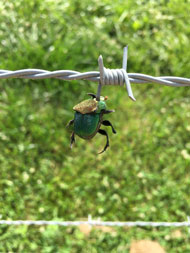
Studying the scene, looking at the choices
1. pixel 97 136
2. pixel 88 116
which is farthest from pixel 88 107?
pixel 97 136

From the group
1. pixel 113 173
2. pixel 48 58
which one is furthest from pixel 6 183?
pixel 48 58

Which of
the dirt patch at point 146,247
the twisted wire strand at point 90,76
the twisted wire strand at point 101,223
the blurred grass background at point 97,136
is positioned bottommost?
the dirt patch at point 146,247

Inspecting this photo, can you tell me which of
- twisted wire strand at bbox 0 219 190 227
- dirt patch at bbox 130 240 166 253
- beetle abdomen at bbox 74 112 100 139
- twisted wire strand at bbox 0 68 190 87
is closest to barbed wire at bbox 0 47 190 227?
twisted wire strand at bbox 0 68 190 87

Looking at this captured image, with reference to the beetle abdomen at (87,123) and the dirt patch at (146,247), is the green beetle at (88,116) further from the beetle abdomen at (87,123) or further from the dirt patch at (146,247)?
the dirt patch at (146,247)

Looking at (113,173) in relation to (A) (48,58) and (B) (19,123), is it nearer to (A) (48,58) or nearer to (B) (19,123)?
(B) (19,123)

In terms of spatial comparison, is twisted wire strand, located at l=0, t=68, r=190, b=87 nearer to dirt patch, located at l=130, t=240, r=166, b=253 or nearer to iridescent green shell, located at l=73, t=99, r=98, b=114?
iridescent green shell, located at l=73, t=99, r=98, b=114

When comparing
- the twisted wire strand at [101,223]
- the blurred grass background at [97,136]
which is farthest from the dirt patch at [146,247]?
the twisted wire strand at [101,223]

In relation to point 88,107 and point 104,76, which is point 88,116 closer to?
point 88,107
